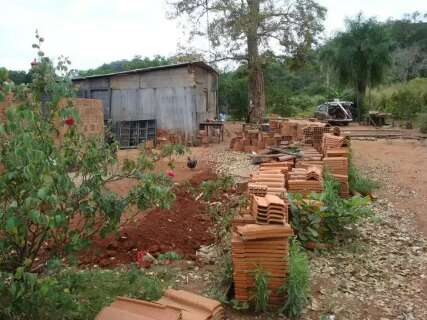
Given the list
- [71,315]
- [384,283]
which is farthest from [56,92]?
[384,283]

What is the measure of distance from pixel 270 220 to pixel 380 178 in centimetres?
689

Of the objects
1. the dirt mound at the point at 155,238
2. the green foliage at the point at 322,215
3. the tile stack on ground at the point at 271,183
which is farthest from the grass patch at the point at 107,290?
the green foliage at the point at 322,215

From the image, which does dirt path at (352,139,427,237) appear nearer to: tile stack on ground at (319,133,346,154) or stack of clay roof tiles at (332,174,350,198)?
stack of clay roof tiles at (332,174,350,198)

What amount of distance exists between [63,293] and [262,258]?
1.83 metres

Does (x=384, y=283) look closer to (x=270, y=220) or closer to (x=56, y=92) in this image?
(x=270, y=220)

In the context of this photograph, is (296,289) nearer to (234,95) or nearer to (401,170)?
(401,170)

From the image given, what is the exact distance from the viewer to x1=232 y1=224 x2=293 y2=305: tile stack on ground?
3.77 m

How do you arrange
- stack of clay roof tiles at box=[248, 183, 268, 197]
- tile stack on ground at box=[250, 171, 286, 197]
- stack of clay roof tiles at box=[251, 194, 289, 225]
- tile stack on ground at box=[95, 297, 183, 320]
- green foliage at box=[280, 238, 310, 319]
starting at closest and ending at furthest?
tile stack on ground at box=[95, 297, 183, 320], green foliage at box=[280, 238, 310, 319], stack of clay roof tiles at box=[251, 194, 289, 225], stack of clay roof tiles at box=[248, 183, 268, 197], tile stack on ground at box=[250, 171, 286, 197]

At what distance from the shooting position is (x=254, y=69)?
19.2 meters

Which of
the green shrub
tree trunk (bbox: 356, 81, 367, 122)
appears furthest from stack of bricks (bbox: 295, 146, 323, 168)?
tree trunk (bbox: 356, 81, 367, 122)

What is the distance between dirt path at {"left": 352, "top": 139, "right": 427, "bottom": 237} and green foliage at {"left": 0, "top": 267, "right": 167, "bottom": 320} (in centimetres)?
441

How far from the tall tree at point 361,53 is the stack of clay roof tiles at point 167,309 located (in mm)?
26845

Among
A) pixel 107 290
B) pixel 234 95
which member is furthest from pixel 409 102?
pixel 107 290

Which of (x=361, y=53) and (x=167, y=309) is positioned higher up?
(x=361, y=53)
